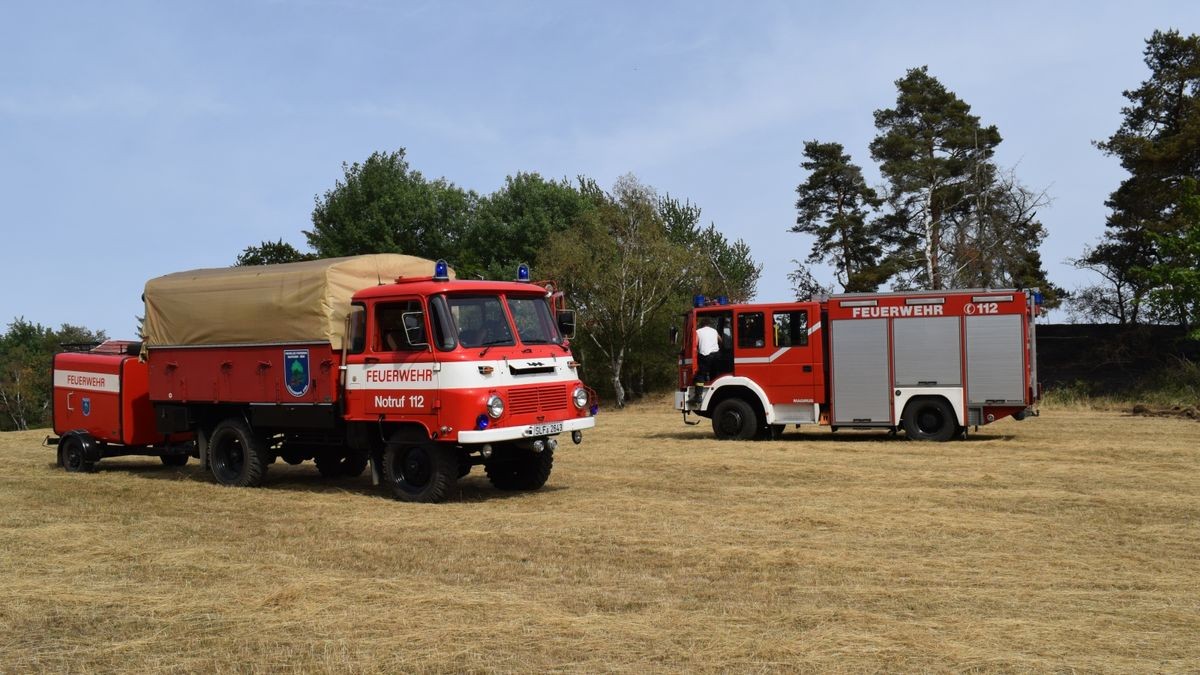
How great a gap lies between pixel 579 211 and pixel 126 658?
44978mm

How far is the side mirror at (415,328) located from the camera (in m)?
11.3

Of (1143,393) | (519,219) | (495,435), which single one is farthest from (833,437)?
(519,219)

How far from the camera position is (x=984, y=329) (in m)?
17.7

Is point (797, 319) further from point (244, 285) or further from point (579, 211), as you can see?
point (579, 211)

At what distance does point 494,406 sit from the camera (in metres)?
11.2

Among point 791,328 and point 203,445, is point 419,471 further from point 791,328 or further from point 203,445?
point 791,328

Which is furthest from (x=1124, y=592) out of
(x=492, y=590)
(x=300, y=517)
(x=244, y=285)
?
(x=244, y=285)

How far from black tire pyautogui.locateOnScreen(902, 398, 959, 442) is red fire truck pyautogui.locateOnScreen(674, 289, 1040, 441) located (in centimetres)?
2

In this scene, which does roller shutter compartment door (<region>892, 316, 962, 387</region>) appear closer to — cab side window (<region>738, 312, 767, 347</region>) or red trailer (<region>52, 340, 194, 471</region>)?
cab side window (<region>738, 312, 767, 347</region>)

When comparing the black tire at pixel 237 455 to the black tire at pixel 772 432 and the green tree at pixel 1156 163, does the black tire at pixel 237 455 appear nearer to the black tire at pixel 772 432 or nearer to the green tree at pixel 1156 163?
the black tire at pixel 772 432

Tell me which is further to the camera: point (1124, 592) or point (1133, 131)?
point (1133, 131)

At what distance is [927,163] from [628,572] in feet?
107

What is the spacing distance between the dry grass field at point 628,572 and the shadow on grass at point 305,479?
0.11 meters

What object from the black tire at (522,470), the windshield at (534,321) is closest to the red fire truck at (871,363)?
the black tire at (522,470)
